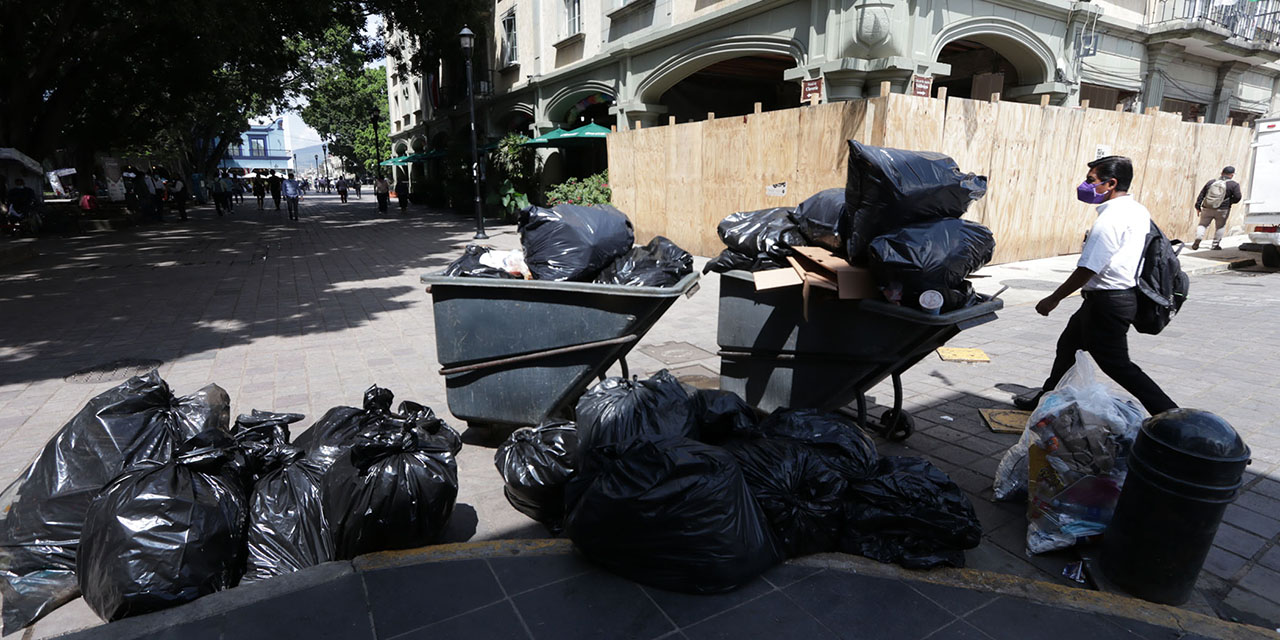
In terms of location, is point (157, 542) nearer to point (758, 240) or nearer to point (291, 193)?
point (758, 240)

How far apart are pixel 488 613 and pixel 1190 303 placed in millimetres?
9528

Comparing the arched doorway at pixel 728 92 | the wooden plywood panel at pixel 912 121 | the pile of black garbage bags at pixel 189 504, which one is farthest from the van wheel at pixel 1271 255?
the pile of black garbage bags at pixel 189 504

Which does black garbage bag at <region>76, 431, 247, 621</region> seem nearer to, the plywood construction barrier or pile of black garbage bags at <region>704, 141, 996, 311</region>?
pile of black garbage bags at <region>704, 141, 996, 311</region>

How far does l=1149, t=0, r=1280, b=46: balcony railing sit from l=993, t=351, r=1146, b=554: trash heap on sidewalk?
16173 millimetres

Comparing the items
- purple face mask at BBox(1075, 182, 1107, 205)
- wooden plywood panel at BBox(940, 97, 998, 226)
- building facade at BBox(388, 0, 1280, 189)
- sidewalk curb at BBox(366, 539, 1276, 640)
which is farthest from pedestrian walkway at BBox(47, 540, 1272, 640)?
building facade at BBox(388, 0, 1280, 189)

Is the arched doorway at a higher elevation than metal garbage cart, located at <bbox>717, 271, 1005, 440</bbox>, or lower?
higher

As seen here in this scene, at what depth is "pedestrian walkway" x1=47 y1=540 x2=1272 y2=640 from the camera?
7.23ft

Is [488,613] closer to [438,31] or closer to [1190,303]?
[1190,303]

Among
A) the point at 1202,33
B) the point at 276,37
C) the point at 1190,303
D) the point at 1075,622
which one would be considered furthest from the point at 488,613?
the point at 1202,33

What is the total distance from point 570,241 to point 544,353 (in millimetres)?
660

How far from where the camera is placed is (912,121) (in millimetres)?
8453

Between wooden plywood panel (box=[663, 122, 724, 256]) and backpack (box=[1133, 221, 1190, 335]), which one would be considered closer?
backpack (box=[1133, 221, 1190, 335])

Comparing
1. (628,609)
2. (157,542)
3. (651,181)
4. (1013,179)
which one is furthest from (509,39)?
(628,609)

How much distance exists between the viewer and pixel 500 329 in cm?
356
